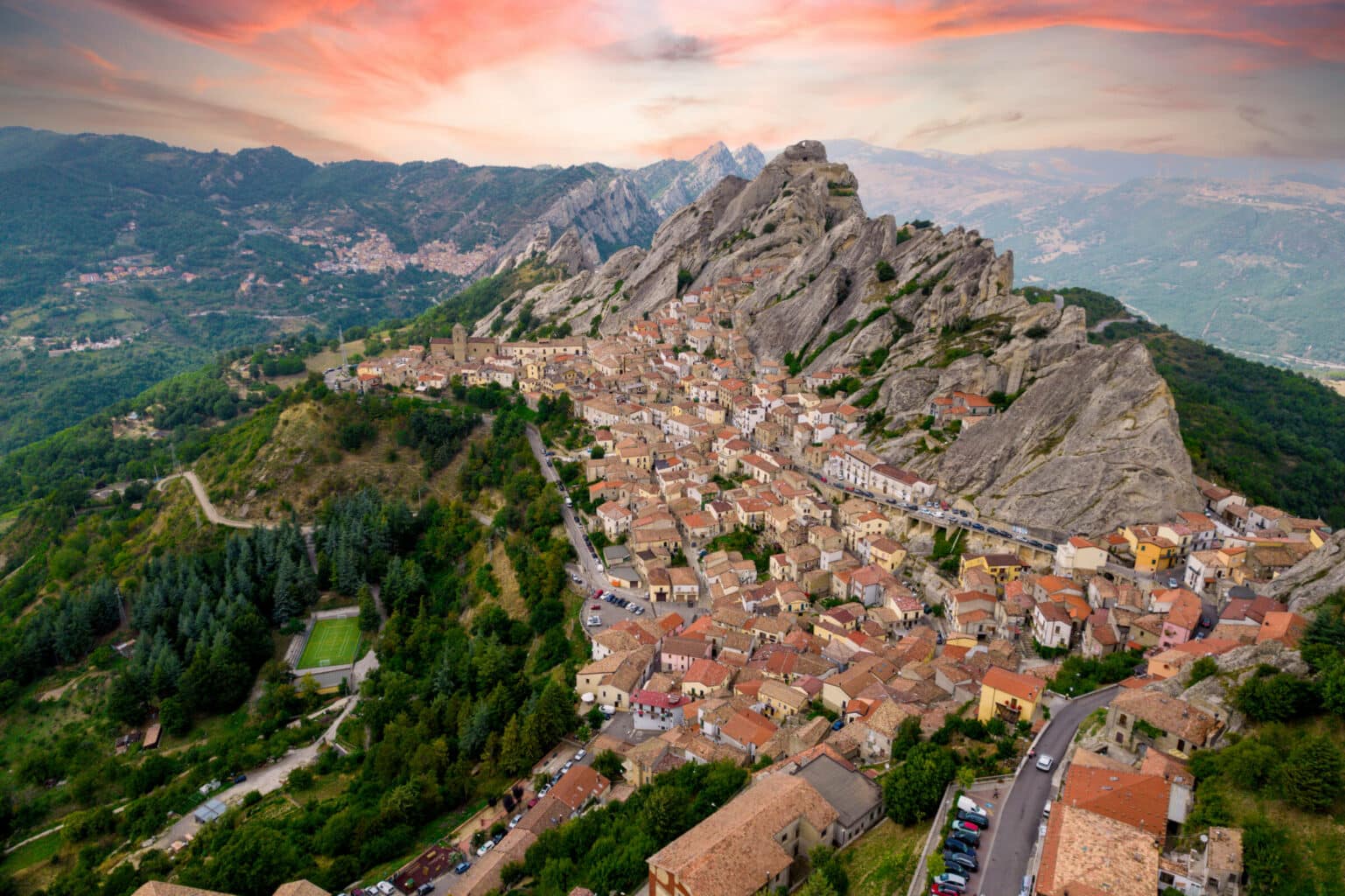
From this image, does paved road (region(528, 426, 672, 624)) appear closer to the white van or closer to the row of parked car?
the white van

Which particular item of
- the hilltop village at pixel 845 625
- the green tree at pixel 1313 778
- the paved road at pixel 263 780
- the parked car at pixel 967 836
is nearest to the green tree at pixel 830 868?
the hilltop village at pixel 845 625

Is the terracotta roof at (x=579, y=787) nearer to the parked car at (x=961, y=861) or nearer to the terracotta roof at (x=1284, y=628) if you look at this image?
the parked car at (x=961, y=861)

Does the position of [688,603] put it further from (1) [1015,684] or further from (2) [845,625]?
(1) [1015,684]

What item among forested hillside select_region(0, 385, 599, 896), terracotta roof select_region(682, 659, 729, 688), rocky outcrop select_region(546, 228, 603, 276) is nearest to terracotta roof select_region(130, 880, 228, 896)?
forested hillside select_region(0, 385, 599, 896)

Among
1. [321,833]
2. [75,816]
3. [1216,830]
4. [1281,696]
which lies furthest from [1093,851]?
[75,816]

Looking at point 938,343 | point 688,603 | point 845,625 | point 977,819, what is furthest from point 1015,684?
point 938,343
